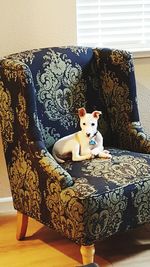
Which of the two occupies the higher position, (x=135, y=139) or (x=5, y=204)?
(x=135, y=139)

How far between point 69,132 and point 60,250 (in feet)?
1.99

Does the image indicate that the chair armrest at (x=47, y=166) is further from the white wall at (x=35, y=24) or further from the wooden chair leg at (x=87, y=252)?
the white wall at (x=35, y=24)

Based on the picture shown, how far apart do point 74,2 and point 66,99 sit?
617 mm

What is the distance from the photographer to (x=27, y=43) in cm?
304

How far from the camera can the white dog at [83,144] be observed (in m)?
2.65

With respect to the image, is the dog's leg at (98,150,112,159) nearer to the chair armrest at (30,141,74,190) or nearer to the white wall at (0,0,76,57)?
the chair armrest at (30,141,74,190)

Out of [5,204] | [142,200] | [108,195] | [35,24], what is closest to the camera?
[108,195]

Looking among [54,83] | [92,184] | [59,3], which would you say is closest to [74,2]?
[59,3]

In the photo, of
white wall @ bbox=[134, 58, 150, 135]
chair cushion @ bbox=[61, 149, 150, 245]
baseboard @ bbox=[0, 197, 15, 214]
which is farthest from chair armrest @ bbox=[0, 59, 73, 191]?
white wall @ bbox=[134, 58, 150, 135]

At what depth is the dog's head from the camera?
2.66 m

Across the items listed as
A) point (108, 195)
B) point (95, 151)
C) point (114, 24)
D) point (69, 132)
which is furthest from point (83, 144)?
point (114, 24)

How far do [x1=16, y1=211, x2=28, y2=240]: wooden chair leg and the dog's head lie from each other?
0.56m

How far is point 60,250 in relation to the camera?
8.95 ft

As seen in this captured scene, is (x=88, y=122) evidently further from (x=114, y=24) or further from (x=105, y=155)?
(x=114, y=24)
